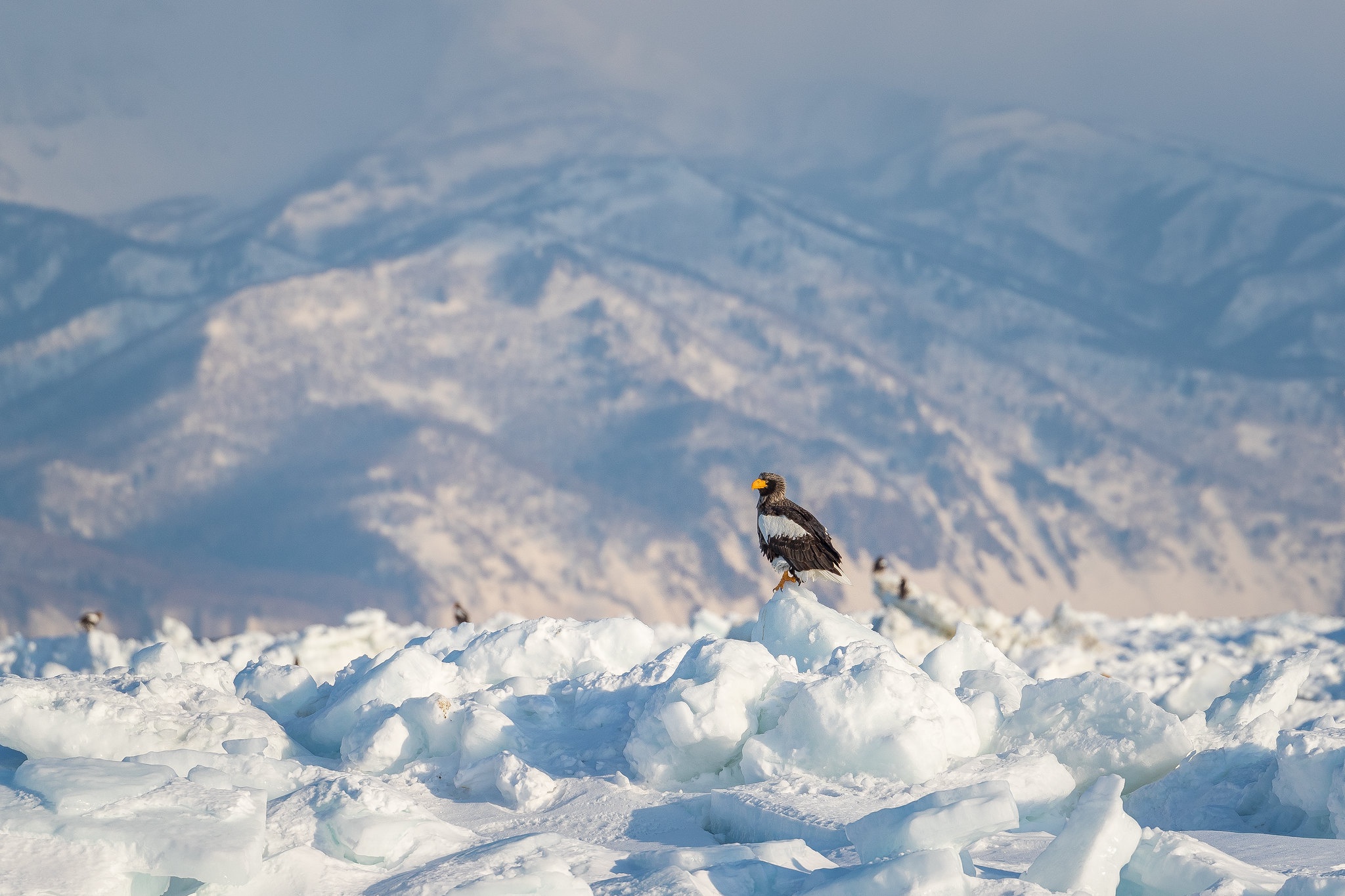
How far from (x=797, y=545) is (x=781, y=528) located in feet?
1.10

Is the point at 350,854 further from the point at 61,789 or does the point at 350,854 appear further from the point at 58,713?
the point at 58,713

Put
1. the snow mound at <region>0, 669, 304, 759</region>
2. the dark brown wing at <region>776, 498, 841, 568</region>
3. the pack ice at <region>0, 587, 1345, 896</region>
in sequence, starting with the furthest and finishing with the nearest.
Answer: the dark brown wing at <region>776, 498, 841, 568</region>, the snow mound at <region>0, 669, 304, 759</region>, the pack ice at <region>0, 587, 1345, 896</region>

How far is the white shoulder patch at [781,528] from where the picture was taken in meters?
19.6

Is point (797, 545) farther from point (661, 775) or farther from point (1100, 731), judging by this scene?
point (661, 775)

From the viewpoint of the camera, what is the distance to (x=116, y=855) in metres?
11.4

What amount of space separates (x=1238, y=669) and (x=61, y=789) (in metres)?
44.4

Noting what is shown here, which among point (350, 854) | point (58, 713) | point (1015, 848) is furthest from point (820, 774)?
point (58, 713)

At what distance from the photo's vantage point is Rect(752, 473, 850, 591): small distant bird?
Result: 1947cm

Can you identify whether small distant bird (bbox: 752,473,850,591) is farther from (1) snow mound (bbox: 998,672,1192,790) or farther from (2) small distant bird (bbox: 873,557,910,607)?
(2) small distant bird (bbox: 873,557,910,607)

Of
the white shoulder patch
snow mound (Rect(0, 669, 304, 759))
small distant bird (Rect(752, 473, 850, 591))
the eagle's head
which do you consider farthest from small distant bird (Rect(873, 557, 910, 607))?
snow mound (Rect(0, 669, 304, 759))

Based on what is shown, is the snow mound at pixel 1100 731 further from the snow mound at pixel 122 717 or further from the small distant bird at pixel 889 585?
the small distant bird at pixel 889 585

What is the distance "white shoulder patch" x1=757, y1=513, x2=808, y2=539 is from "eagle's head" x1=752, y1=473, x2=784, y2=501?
70cm

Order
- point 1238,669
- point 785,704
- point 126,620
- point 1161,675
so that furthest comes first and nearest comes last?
point 126,620 → point 1238,669 → point 1161,675 → point 785,704

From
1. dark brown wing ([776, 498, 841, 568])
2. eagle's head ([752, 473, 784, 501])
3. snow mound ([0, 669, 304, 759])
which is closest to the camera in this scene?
snow mound ([0, 669, 304, 759])
